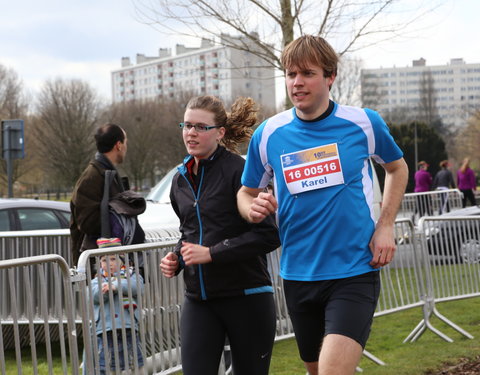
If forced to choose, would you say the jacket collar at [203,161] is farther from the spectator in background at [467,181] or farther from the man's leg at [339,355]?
the spectator in background at [467,181]

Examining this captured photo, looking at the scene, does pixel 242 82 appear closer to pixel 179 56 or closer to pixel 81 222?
pixel 179 56

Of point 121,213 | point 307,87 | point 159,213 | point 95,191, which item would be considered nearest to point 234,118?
point 307,87

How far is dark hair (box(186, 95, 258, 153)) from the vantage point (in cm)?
388

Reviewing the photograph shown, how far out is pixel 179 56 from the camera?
159 m

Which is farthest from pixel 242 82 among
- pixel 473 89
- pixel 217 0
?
pixel 217 0

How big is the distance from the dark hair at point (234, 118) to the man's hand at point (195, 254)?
2.24 feet

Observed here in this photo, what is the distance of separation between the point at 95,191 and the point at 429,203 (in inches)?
548

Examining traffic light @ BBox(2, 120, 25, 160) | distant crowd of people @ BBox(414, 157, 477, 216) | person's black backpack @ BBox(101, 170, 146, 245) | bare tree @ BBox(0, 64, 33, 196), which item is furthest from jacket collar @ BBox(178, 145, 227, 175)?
bare tree @ BBox(0, 64, 33, 196)

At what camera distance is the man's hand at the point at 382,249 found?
3.30 metres

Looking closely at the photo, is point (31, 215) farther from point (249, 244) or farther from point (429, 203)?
point (429, 203)

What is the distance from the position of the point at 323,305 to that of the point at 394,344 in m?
4.53

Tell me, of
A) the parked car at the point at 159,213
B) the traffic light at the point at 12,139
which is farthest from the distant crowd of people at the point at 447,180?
the parked car at the point at 159,213

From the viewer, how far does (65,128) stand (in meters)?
56.5

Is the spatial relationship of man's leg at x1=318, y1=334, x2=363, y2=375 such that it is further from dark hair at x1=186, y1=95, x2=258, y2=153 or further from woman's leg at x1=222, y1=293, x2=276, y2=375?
dark hair at x1=186, y1=95, x2=258, y2=153
